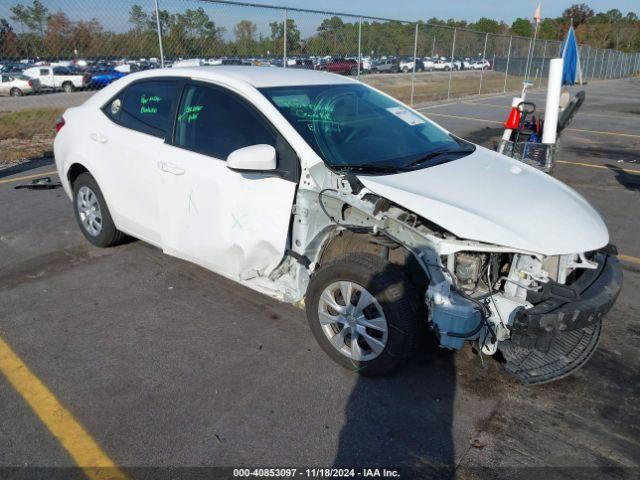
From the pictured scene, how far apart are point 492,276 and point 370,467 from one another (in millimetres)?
1277

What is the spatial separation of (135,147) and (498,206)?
2864 mm

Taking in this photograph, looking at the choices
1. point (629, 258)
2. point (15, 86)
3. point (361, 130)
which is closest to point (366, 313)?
point (361, 130)

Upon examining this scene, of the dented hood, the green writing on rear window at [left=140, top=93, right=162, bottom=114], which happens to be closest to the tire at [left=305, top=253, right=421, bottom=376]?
the dented hood

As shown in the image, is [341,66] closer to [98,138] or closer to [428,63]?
[428,63]

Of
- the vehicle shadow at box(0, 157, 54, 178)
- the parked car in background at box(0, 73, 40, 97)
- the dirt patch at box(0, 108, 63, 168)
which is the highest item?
the parked car in background at box(0, 73, 40, 97)

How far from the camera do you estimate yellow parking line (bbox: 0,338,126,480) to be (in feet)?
8.11

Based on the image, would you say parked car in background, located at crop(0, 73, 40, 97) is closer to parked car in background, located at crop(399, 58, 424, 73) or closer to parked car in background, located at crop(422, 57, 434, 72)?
parked car in background, located at crop(399, 58, 424, 73)

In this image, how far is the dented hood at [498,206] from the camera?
2.76 meters

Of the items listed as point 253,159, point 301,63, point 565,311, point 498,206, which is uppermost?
point 301,63

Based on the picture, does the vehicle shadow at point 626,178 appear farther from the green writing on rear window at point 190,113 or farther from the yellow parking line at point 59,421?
the yellow parking line at point 59,421

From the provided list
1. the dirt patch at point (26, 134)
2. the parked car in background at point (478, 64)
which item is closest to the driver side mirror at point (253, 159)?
the dirt patch at point (26, 134)

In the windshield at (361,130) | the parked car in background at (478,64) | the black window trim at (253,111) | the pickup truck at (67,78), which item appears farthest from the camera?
the parked car in background at (478,64)

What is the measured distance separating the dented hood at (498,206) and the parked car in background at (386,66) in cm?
1636

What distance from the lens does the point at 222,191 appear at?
3.52 meters
